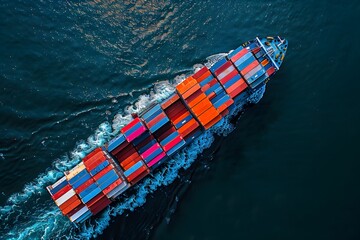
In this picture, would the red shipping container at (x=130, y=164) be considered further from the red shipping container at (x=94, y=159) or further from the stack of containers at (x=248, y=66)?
the stack of containers at (x=248, y=66)

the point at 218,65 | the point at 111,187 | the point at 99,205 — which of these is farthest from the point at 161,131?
the point at 99,205

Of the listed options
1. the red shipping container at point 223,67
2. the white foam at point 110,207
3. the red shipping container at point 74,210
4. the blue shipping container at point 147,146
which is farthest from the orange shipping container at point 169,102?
the red shipping container at point 74,210

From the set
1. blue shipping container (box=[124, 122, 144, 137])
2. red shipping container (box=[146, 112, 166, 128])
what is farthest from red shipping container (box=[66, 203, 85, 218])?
red shipping container (box=[146, 112, 166, 128])

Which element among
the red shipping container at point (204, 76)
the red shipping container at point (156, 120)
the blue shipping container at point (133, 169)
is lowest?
the blue shipping container at point (133, 169)

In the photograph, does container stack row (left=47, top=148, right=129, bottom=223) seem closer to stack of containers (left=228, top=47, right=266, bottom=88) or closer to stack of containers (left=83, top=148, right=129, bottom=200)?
stack of containers (left=83, top=148, right=129, bottom=200)

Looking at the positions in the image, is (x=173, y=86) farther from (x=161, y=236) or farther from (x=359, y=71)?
(x=359, y=71)

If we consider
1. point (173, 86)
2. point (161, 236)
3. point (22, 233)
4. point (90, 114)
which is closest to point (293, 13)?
point (173, 86)

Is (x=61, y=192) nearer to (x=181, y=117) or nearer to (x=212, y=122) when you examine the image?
(x=181, y=117)
